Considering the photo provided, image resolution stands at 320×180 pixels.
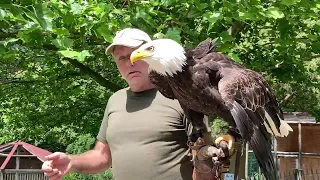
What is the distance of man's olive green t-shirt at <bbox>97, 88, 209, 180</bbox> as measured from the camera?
2740mm

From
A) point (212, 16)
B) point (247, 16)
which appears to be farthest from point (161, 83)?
point (247, 16)

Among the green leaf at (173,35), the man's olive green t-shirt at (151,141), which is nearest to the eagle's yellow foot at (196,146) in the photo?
the man's olive green t-shirt at (151,141)

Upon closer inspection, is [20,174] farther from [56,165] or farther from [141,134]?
[141,134]

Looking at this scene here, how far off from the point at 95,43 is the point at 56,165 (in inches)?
94.8

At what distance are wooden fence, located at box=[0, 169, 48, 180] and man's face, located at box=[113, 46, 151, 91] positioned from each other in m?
8.38

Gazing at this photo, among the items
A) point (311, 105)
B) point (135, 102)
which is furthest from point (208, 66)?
point (311, 105)

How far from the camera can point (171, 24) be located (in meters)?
4.33

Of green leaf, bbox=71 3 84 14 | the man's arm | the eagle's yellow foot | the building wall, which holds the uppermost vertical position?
green leaf, bbox=71 3 84 14

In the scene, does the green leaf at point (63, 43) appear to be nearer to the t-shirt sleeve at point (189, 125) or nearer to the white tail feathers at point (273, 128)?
the t-shirt sleeve at point (189, 125)

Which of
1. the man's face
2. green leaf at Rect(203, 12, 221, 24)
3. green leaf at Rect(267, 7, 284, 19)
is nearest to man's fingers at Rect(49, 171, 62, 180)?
the man's face

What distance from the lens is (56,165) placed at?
2.78 meters

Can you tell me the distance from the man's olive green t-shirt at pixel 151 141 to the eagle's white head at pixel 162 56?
1.10 ft

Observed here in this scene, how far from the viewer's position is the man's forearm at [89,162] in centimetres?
295

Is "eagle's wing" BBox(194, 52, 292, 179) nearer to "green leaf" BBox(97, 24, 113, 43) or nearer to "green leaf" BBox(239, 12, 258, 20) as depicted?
"green leaf" BBox(97, 24, 113, 43)
